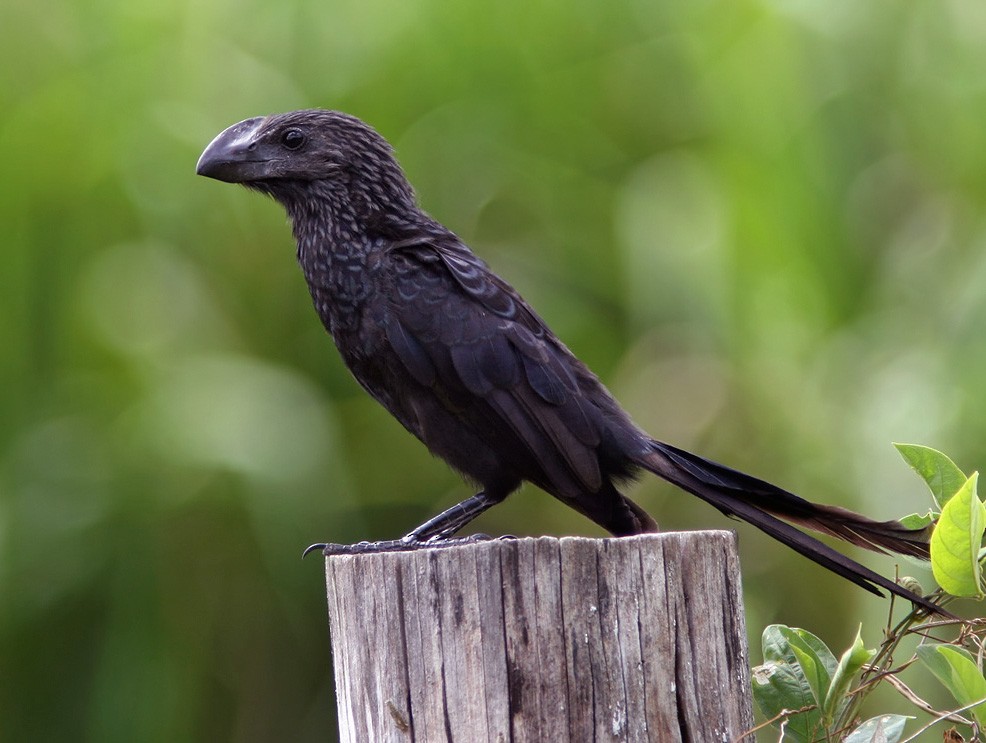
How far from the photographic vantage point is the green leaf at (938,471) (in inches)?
Result: 69.5

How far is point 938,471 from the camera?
5.84 feet

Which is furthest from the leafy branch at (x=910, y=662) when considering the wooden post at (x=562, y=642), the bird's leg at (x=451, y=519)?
the bird's leg at (x=451, y=519)

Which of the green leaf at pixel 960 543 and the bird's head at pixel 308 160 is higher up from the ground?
the bird's head at pixel 308 160

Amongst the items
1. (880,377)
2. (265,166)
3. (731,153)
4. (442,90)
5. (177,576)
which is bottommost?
(177,576)

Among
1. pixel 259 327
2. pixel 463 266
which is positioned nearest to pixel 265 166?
pixel 463 266

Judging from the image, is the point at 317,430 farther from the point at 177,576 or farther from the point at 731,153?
the point at 731,153

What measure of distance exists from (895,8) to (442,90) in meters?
1.57

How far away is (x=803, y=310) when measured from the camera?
147 inches

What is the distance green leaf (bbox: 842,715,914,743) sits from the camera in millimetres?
1741

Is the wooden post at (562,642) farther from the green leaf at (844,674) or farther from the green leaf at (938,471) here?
the green leaf at (938,471)

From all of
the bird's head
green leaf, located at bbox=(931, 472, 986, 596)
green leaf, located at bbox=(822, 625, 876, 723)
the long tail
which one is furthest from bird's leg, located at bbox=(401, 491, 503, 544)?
green leaf, located at bbox=(931, 472, 986, 596)

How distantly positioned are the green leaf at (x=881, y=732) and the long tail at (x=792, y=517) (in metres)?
0.18

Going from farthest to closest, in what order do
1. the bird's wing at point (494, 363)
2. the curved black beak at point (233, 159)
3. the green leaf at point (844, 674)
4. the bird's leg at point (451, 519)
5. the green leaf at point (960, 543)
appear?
the curved black beak at point (233, 159), the bird's leg at point (451, 519), the bird's wing at point (494, 363), the green leaf at point (844, 674), the green leaf at point (960, 543)

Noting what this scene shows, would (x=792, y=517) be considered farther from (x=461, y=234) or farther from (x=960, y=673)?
(x=461, y=234)
